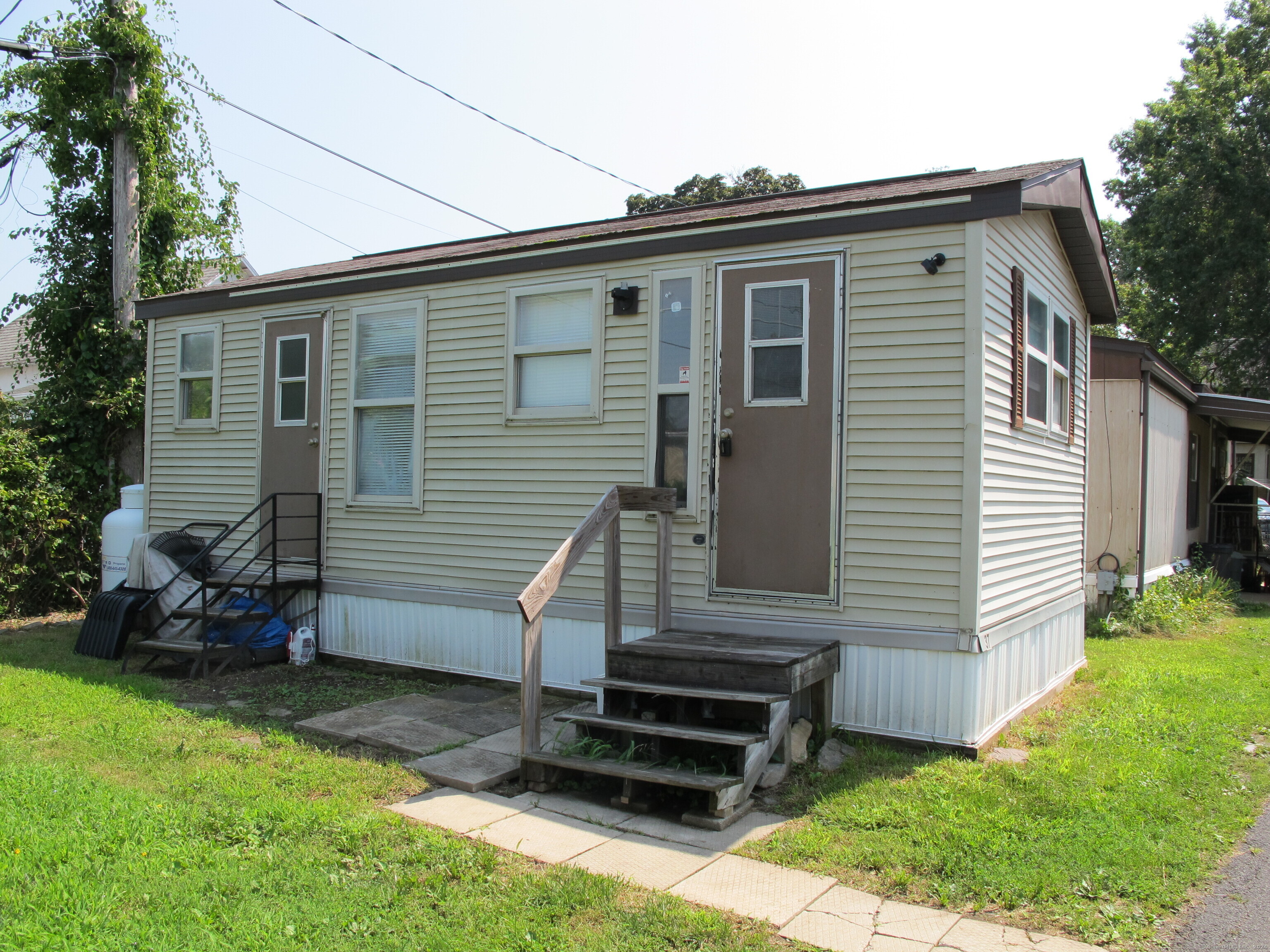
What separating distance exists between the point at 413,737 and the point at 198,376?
17.6 feet

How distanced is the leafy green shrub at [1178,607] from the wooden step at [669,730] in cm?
732

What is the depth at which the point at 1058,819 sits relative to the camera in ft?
14.0

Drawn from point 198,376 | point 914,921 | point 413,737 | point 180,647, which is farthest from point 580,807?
point 198,376

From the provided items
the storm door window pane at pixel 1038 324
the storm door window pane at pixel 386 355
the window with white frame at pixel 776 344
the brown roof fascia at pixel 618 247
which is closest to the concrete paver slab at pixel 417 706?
the storm door window pane at pixel 386 355

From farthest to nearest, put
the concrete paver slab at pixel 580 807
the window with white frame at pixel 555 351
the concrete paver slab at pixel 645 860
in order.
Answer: the window with white frame at pixel 555 351
the concrete paver slab at pixel 580 807
the concrete paver slab at pixel 645 860

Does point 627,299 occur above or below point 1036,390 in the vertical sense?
above

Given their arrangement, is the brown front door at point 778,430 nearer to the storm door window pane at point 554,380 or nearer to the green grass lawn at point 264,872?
the storm door window pane at point 554,380

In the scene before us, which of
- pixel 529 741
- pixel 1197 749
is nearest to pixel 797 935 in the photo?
pixel 529 741

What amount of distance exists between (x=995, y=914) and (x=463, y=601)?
4724mm

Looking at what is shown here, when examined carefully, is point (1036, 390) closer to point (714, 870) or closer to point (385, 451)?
point (714, 870)

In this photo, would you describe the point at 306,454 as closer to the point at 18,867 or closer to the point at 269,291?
the point at 269,291

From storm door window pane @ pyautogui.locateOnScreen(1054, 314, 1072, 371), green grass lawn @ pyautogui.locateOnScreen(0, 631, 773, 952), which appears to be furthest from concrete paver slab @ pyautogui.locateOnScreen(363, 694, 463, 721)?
storm door window pane @ pyautogui.locateOnScreen(1054, 314, 1072, 371)

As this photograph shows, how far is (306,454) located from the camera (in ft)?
27.2

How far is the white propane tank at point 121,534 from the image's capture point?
9625mm
